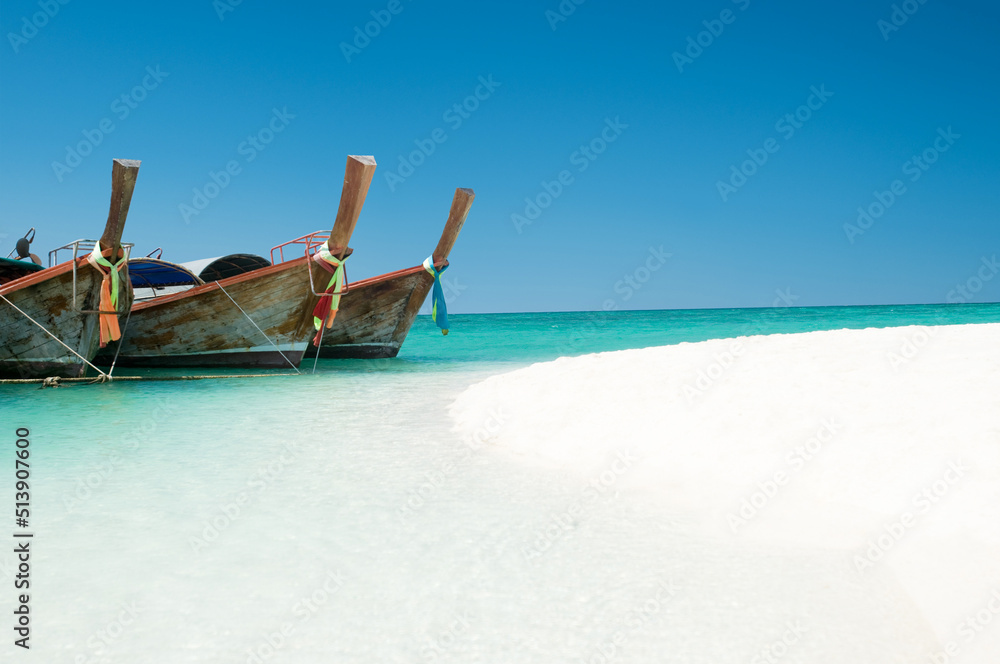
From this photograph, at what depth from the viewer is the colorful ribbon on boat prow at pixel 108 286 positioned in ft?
30.0

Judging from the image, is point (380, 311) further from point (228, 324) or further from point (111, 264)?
point (111, 264)

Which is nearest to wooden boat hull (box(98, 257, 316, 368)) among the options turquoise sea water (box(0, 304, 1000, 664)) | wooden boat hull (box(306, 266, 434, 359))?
wooden boat hull (box(306, 266, 434, 359))

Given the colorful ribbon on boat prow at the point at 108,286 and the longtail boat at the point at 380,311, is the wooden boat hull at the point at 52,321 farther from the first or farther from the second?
the longtail boat at the point at 380,311

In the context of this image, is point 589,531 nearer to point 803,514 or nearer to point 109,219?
point 803,514

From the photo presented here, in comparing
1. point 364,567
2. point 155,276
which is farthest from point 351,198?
point 155,276

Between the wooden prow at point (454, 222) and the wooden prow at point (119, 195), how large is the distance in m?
5.02

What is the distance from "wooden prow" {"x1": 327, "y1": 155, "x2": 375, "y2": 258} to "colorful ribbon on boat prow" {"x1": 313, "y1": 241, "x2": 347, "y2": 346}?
0.15 meters

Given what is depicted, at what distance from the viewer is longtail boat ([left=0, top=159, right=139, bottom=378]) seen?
9.07 metres

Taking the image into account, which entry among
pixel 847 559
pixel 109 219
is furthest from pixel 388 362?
pixel 847 559

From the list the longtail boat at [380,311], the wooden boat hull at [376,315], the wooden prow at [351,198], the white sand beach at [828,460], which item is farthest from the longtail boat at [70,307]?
the white sand beach at [828,460]

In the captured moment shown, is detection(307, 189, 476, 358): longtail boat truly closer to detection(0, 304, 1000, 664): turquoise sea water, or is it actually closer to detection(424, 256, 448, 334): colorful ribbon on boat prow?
detection(424, 256, 448, 334): colorful ribbon on boat prow

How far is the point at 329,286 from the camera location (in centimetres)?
1044

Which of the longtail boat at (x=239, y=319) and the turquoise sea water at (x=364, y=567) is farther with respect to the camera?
the longtail boat at (x=239, y=319)

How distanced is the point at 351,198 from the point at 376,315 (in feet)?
18.7
